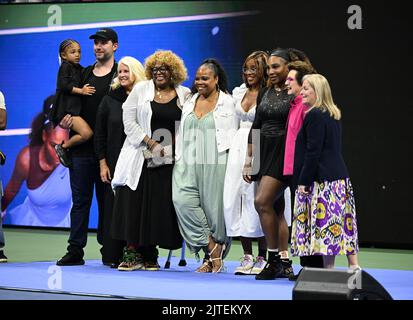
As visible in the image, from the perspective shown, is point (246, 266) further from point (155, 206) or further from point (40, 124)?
point (40, 124)

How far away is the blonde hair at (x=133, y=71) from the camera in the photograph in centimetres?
816

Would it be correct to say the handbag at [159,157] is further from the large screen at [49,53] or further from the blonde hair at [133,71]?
the large screen at [49,53]

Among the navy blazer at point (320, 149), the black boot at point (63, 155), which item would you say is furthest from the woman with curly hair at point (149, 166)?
the navy blazer at point (320, 149)

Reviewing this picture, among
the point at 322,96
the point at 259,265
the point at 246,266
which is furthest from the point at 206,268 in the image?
the point at 322,96

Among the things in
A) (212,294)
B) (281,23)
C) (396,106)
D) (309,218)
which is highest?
(281,23)

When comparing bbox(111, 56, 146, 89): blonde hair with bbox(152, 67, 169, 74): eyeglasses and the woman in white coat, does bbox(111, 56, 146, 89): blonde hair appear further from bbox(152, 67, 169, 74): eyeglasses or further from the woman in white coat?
the woman in white coat

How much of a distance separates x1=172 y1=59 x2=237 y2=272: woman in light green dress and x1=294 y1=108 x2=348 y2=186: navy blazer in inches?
46.7

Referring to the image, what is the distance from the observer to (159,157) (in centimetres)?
794

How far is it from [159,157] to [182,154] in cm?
19

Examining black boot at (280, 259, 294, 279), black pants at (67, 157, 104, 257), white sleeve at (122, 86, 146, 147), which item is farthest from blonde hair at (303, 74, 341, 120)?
Answer: black pants at (67, 157, 104, 257)

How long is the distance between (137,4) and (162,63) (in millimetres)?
2934
